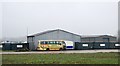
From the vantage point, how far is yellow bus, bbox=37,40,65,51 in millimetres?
49206

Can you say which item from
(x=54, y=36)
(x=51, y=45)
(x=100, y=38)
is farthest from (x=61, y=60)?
(x=100, y=38)

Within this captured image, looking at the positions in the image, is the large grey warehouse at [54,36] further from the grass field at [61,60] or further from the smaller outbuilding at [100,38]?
the grass field at [61,60]

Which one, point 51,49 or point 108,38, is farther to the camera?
point 108,38

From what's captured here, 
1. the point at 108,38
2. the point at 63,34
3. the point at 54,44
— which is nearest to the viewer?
the point at 54,44

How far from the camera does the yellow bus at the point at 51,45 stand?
49.2 metres

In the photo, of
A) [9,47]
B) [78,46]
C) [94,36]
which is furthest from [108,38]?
[9,47]

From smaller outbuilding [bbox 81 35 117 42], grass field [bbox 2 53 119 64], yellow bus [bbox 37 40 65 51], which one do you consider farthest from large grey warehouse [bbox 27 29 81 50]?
grass field [bbox 2 53 119 64]

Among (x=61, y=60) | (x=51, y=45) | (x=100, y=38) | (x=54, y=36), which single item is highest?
(x=54, y=36)

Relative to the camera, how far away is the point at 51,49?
49.7m

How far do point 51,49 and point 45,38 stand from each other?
3.41 m

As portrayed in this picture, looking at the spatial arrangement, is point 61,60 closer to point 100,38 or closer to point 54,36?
point 54,36

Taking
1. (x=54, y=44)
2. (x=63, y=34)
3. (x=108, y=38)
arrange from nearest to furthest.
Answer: (x=54, y=44) → (x=63, y=34) → (x=108, y=38)

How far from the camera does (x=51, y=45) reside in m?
49.5

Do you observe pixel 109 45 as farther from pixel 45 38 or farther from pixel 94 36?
pixel 45 38
